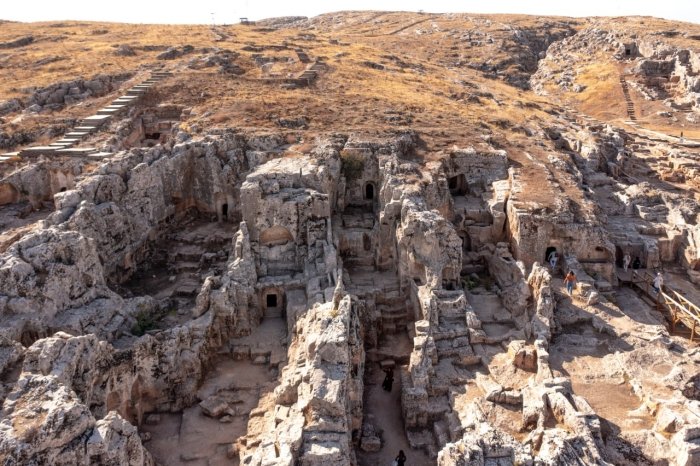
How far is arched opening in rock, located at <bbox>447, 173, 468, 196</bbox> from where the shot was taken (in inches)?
1245

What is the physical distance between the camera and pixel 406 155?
31875 millimetres

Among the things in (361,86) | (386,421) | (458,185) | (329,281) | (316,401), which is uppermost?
(361,86)

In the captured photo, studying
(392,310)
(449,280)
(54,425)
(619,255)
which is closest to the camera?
(54,425)

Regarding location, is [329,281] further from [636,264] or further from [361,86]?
[361,86]

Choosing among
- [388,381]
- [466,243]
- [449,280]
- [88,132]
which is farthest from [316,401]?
[88,132]

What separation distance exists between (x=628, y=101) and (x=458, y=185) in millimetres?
39032

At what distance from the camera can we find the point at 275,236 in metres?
25.6

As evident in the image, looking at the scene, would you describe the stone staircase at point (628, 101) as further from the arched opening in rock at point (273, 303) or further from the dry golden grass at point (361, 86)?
the arched opening in rock at point (273, 303)

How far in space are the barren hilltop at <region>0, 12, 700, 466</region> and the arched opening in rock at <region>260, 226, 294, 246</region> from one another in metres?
0.15

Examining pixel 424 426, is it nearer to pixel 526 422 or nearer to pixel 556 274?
pixel 526 422

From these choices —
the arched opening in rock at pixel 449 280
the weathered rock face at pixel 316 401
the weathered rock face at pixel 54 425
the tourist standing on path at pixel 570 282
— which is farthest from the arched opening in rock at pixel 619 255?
the weathered rock face at pixel 54 425

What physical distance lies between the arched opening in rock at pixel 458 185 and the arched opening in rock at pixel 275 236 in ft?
36.3

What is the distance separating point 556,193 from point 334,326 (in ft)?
49.1

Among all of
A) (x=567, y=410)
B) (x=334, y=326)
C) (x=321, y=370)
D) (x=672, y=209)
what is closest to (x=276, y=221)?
(x=334, y=326)
